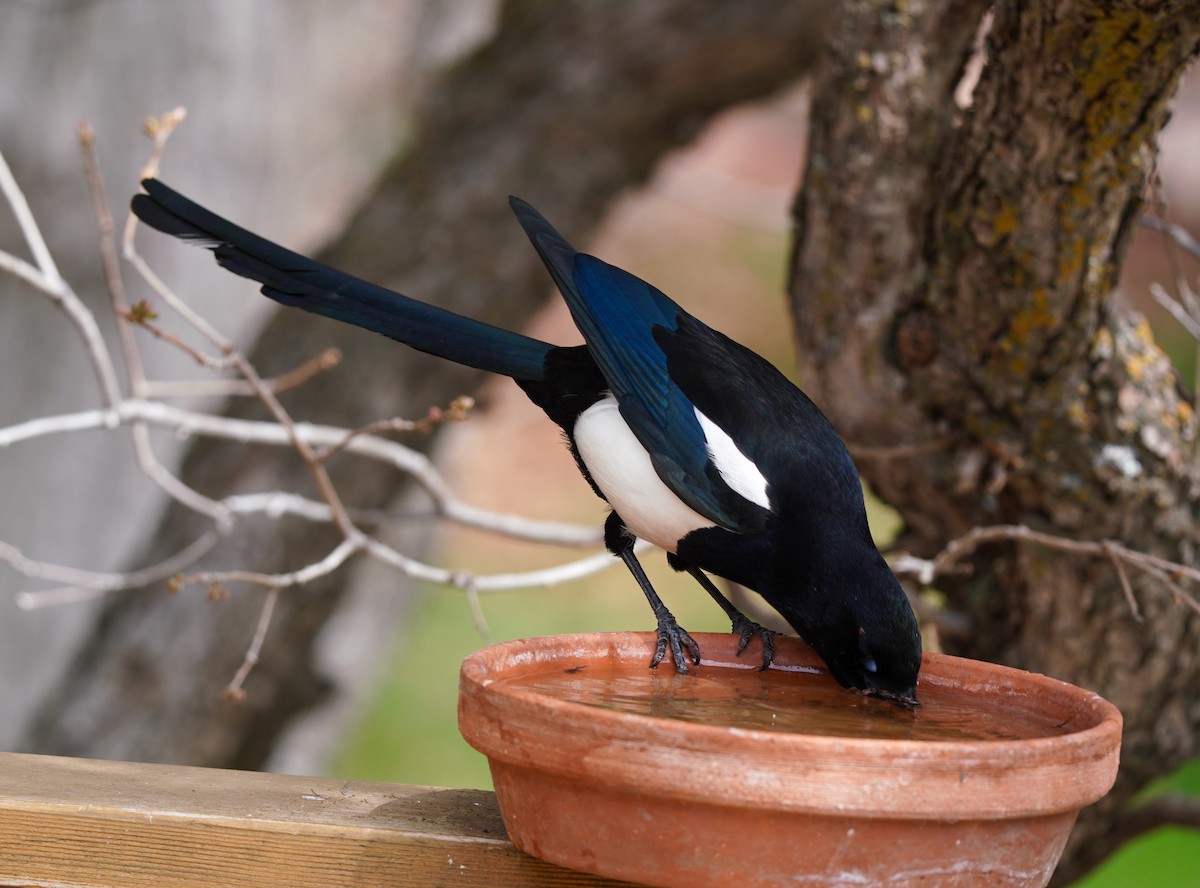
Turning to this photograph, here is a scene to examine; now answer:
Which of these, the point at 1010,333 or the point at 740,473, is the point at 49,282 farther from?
the point at 1010,333

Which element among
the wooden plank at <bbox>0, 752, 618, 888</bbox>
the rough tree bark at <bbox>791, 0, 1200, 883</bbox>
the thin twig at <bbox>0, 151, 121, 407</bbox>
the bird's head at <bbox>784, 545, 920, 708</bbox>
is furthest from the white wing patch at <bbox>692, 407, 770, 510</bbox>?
the thin twig at <bbox>0, 151, 121, 407</bbox>

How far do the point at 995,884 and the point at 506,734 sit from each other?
49 cm

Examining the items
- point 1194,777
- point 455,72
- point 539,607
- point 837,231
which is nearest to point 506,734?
point 837,231

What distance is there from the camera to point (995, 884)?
50.1 inches

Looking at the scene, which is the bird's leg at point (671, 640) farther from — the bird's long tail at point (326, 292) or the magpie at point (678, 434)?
the bird's long tail at point (326, 292)

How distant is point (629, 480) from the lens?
2123 millimetres

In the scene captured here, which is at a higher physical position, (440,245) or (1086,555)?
(440,245)

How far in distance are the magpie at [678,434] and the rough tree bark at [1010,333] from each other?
362mm

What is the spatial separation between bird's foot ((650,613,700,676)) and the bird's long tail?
1.93 ft

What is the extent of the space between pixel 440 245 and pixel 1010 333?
1.85 m

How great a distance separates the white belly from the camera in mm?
2070

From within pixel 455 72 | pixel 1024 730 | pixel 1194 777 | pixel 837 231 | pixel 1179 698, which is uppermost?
pixel 455 72

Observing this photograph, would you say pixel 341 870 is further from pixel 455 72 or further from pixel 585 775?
pixel 455 72

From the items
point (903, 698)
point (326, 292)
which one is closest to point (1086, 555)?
point (903, 698)
